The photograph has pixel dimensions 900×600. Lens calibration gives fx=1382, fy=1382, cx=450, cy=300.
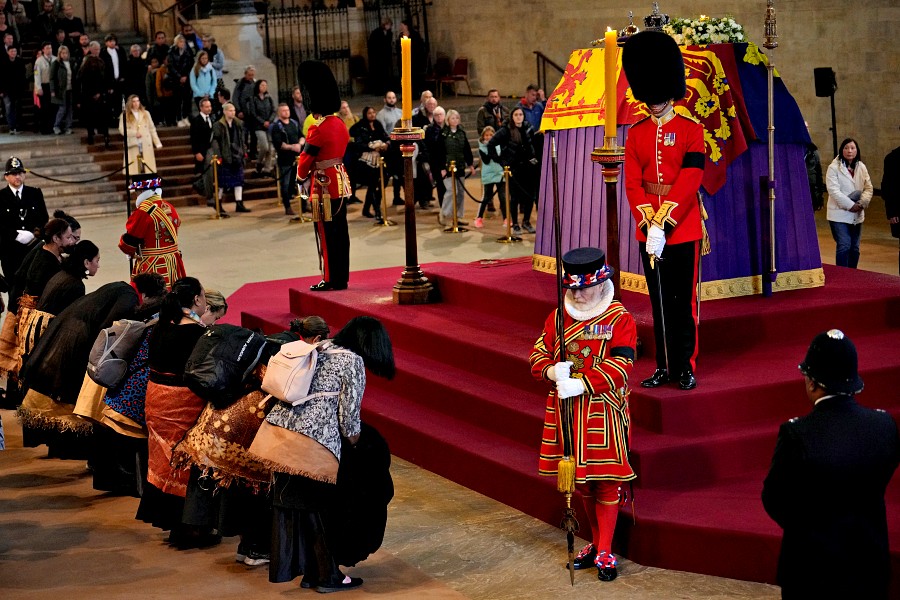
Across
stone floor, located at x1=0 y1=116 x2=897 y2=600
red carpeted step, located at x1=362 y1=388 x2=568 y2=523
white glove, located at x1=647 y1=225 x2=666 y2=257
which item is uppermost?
white glove, located at x1=647 y1=225 x2=666 y2=257

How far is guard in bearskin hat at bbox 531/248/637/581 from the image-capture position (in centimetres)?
651

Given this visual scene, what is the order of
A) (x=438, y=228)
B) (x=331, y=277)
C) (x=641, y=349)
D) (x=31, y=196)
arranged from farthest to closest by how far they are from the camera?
(x=438, y=228)
(x=31, y=196)
(x=331, y=277)
(x=641, y=349)

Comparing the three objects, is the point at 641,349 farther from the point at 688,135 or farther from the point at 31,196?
the point at 31,196

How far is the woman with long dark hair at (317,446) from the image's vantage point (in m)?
6.43

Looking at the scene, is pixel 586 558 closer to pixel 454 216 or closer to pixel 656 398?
pixel 656 398

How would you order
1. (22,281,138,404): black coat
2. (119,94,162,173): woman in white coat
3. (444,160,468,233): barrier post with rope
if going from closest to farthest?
(22,281,138,404): black coat, (444,160,468,233): barrier post with rope, (119,94,162,173): woman in white coat

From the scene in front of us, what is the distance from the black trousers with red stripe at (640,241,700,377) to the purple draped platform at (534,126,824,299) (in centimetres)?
133

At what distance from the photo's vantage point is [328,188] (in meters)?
11.0

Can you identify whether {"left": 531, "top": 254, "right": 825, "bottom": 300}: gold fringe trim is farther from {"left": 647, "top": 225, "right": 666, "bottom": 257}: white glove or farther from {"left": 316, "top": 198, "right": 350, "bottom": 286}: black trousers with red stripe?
{"left": 316, "top": 198, "right": 350, "bottom": 286}: black trousers with red stripe

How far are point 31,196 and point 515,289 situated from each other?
483 centimetres

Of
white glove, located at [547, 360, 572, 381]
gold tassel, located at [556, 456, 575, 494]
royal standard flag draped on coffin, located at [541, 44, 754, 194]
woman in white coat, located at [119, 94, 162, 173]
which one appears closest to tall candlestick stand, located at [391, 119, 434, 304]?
royal standard flag draped on coffin, located at [541, 44, 754, 194]

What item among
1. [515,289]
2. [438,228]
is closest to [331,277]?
[515,289]

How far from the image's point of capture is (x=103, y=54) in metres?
21.4

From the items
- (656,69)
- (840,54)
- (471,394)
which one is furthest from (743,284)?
(840,54)
